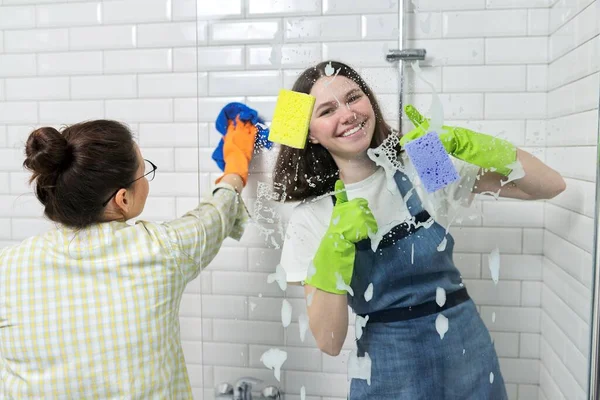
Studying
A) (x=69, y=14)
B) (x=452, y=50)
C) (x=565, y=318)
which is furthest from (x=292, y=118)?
(x=69, y=14)

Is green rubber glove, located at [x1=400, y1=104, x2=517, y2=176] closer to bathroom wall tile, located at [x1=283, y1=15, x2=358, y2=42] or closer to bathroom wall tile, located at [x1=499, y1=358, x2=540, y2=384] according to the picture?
bathroom wall tile, located at [x1=283, y1=15, x2=358, y2=42]

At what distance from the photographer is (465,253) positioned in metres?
1.05

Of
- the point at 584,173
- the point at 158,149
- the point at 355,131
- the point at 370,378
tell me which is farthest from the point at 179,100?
the point at 584,173

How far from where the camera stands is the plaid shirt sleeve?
114 centimetres

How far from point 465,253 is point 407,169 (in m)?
0.20

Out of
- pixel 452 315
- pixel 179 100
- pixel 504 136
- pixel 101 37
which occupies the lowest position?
pixel 452 315

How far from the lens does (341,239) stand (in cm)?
101

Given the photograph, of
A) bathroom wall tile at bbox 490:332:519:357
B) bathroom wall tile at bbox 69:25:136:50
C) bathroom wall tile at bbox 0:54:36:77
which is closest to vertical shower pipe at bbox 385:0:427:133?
bathroom wall tile at bbox 490:332:519:357

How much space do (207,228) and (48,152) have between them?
338 millimetres

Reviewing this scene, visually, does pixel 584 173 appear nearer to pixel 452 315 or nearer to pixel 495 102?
pixel 495 102

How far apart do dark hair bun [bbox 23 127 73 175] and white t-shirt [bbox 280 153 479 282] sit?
47cm

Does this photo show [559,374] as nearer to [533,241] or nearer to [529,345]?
[529,345]

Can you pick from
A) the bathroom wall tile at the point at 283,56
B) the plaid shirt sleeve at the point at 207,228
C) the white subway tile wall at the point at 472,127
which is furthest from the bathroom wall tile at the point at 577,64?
the plaid shirt sleeve at the point at 207,228

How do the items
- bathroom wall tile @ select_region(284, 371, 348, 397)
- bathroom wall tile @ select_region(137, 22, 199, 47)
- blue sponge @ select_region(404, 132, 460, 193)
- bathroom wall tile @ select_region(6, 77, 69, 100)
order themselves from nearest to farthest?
1. blue sponge @ select_region(404, 132, 460, 193)
2. bathroom wall tile @ select_region(284, 371, 348, 397)
3. bathroom wall tile @ select_region(137, 22, 199, 47)
4. bathroom wall tile @ select_region(6, 77, 69, 100)
